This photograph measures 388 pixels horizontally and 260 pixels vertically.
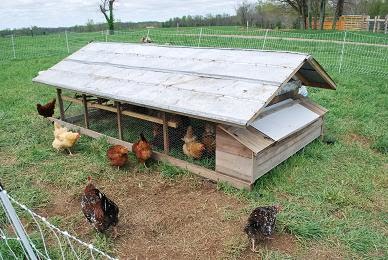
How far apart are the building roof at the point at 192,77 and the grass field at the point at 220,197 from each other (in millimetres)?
934

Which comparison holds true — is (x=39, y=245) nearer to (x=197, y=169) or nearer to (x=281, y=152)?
(x=197, y=169)

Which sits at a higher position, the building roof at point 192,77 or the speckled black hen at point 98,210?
the building roof at point 192,77

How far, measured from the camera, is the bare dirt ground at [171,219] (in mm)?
3301

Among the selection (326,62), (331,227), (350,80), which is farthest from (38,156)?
(326,62)

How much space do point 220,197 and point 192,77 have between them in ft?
5.49

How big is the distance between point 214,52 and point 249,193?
7.63ft

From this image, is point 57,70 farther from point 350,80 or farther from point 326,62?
point 326,62

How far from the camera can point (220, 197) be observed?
416cm

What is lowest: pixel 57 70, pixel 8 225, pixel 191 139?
pixel 8 225

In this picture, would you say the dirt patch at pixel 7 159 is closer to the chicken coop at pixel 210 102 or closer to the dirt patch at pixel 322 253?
the chicken coop at pixel 210 102

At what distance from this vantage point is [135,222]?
3.75m

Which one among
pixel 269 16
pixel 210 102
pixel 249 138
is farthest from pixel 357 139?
pixel 269 16

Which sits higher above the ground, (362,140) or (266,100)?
(266,100)

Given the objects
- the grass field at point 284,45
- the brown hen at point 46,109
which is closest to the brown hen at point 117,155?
the brown hen at point 46,109
